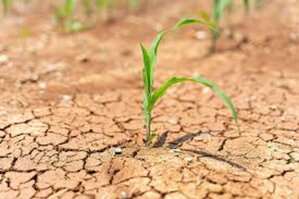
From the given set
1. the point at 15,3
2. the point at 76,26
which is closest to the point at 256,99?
the point at 76,26

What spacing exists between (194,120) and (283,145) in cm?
55

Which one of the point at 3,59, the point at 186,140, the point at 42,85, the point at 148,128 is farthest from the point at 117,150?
the point at 3,59

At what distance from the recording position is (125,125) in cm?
286

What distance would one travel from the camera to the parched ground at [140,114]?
229cm

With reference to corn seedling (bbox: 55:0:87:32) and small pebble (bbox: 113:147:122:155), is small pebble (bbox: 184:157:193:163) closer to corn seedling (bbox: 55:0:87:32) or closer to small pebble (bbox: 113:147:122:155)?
small pebble (bbox: 113:147:122:155)

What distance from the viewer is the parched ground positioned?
2291 mm

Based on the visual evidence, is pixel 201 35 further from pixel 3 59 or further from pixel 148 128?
pixel 148 128

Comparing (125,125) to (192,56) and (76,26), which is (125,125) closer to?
(192,56)

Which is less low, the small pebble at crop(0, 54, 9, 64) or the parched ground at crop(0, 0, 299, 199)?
the small pebble at crop(0, 54, 9, 64)

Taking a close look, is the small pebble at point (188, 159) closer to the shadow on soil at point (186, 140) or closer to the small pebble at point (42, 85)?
the shadow on soil at point (186, 140)

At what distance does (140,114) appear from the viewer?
2998mm

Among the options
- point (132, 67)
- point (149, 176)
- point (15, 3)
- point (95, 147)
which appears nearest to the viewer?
point (149, 176)

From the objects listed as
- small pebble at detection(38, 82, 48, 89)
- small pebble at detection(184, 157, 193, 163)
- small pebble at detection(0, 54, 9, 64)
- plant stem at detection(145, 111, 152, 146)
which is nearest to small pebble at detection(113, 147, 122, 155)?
plant stem at detection(145, 111, 152, 146)

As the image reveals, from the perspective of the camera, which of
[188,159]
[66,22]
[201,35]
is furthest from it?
[66,22]
